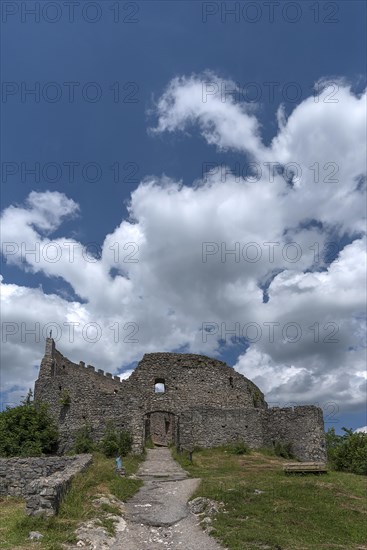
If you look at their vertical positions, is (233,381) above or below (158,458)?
above

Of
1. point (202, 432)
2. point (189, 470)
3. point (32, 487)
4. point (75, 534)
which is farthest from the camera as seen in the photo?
point (202, 432)

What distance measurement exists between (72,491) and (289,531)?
6543mm

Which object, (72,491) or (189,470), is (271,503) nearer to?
(72,491)

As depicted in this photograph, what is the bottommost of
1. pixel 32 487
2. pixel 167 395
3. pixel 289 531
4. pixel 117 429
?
pixel 289 531

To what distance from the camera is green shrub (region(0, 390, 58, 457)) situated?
2486 cm

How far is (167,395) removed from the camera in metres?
33.8

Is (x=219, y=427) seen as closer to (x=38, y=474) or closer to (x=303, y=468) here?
(x=303, y=468)

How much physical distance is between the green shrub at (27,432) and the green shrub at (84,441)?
5.89ft

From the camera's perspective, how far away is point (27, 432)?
26.4 metres

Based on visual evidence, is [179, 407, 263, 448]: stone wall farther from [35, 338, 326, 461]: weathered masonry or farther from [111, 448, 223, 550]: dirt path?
[111, 448, 223, 550]: dirt path

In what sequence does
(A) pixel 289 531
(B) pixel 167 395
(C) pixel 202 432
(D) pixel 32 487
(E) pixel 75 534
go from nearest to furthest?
(E) pixel 75 534, (A) pixel 289 531, (D) pixel 32 487, (C) pixel 202 432, (B) pixel 167 395

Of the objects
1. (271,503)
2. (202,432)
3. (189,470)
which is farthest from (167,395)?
(271,503)

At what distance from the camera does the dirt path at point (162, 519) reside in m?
11.3

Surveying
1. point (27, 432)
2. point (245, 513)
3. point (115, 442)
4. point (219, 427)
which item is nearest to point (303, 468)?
point (219, 427)
